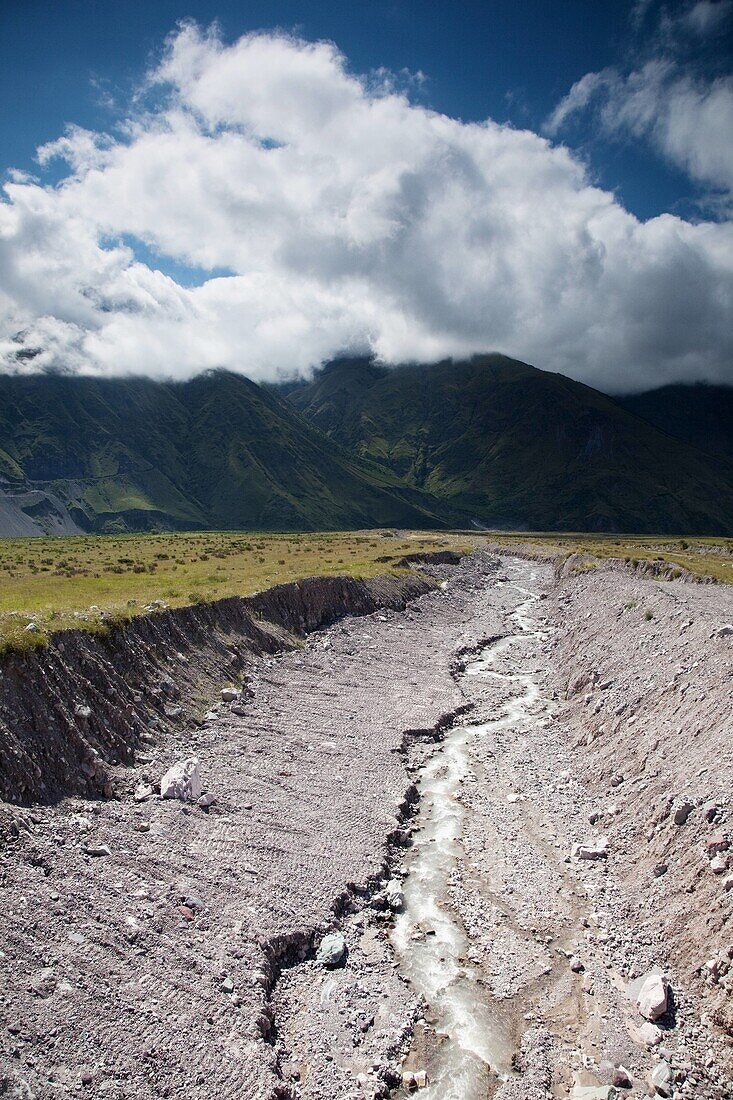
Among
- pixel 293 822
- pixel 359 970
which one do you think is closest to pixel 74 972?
pixel 359 970

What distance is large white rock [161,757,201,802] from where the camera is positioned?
2247cm

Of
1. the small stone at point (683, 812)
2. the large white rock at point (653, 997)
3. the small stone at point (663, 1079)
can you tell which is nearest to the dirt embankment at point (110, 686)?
the large white rock at point (653, 997)

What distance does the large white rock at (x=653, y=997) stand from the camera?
50.1ft

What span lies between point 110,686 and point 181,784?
19.5 ft

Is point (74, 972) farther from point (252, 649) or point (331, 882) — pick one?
point (252, 649)

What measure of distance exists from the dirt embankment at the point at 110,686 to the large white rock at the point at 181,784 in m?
1.91

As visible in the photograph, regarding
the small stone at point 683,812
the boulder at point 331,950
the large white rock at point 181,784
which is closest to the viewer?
the boulder at point 331,950

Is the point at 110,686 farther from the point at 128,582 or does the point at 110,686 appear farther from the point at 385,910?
the point at 128,582

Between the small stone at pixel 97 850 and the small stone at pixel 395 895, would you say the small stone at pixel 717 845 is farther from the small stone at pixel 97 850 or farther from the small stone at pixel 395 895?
the small stone at pixel 97 850

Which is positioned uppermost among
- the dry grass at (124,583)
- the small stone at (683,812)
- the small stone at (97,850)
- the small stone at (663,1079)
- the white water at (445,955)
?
the dry grass at (124,583)

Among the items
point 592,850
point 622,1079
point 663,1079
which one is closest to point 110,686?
point 592,850

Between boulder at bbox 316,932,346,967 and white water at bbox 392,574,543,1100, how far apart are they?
1.74 m

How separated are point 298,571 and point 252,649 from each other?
65.0 ft

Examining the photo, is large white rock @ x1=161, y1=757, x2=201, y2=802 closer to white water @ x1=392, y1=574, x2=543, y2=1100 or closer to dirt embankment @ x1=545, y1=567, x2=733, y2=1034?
white water @ x1=392, y1=574, x2=543, y2=1100
